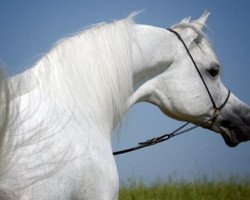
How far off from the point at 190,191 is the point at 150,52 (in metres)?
3.52

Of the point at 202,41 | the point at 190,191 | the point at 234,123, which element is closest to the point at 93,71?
the point at 202,41

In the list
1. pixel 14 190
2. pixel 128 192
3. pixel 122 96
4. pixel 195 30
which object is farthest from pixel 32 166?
pixel 128 192

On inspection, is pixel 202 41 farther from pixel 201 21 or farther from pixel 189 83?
pixel 189 83

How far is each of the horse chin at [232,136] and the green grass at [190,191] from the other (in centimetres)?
213

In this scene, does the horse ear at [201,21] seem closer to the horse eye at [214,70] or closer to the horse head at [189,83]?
the horse head at [189,83]

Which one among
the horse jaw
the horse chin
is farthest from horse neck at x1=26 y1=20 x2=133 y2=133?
the horse chin

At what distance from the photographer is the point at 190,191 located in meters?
6.41

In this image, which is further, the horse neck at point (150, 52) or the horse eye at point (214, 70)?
the horse eye at point (214, 70)

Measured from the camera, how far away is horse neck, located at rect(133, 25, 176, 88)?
3365 mm

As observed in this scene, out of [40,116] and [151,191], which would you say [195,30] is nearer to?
[40,116]

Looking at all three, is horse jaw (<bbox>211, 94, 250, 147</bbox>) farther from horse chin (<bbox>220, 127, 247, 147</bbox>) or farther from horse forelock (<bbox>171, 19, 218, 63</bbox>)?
horse forelock (<bbox>171, 19, 218, 63</bbox>)

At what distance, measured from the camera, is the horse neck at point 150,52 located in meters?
3.37

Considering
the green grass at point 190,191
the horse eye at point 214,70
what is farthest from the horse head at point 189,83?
the green grass at point 190,191

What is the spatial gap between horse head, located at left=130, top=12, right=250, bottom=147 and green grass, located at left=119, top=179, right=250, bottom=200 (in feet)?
8.22
